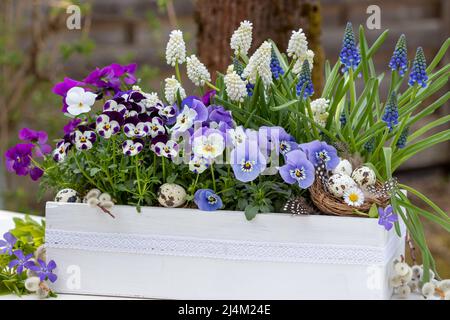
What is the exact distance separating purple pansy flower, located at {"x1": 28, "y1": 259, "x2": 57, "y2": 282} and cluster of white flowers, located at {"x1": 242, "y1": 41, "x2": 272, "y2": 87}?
1.57 ft

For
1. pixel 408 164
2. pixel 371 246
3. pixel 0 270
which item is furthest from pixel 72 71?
pixel 371 246

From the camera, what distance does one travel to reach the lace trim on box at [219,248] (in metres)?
1.14

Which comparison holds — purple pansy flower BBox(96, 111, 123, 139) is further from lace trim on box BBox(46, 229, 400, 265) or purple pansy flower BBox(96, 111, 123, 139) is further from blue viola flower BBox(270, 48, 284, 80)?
blue viola flower BBox(270, 48, 284, 80)

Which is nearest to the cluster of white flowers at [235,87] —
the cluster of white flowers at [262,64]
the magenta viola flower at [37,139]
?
the cluster of white flowers at [262,64]

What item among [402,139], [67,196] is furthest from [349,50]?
[67,196]

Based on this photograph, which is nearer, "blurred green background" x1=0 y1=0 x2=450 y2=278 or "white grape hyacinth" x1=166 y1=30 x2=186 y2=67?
"white grape hyacinth" x1=166 y1=30 x2=186 y2=67

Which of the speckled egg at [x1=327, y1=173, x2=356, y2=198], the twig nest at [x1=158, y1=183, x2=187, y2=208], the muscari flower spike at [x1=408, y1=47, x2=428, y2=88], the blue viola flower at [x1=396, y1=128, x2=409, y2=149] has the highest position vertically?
the muscari flower spike at [x1=408, y1=47, x2=428, y2=88]

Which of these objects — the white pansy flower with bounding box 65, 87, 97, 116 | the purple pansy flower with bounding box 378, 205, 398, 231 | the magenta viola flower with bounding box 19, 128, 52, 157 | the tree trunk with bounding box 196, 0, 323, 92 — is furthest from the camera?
the tree trunk with bounding box 196, 0, 323, 92

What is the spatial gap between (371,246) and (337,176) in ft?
0.40

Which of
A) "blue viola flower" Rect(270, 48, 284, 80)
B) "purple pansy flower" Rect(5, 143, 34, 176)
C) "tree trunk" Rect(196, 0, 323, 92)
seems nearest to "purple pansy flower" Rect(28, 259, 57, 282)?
"purple pansy flower" Rect(5, 143, 34, 176)

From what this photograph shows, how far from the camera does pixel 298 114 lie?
119 cm

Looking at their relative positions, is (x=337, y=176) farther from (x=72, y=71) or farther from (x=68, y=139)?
(x=72, y=71)

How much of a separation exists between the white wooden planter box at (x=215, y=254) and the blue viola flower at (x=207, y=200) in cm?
2

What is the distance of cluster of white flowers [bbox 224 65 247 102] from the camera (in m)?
1.19
